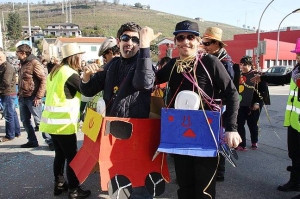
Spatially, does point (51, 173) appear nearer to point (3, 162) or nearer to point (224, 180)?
point (3, 162)

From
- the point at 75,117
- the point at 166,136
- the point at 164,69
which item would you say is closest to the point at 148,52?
the point at 164,69

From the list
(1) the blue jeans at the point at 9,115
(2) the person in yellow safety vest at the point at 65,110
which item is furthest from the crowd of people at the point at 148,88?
(1) the blue jeans at the point at 9,115

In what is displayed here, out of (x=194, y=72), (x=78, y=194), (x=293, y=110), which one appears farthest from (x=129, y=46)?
(x=293, y=110)

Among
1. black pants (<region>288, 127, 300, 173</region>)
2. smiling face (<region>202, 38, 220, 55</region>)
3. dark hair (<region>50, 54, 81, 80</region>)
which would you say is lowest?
black pants (<region>288, 127, 300, 173</region>)

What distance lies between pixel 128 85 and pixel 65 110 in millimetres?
1263

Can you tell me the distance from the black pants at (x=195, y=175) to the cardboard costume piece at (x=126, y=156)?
6.3 inches

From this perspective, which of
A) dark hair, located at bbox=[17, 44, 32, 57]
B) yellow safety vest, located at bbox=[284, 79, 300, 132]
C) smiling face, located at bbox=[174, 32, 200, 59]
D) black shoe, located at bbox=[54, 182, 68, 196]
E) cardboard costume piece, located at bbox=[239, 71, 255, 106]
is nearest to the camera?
smiling face, located at bbox=[174, 32, 200, 59]

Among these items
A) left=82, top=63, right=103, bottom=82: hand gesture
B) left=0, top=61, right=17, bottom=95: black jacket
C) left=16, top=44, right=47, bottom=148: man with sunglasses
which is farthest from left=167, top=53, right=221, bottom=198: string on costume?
left=0, top=61, right=17, bottom=95: black jacket

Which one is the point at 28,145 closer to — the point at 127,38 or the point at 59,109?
the point at 59,109

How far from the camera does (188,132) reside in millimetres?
2020

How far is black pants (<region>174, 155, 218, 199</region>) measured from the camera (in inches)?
84.0

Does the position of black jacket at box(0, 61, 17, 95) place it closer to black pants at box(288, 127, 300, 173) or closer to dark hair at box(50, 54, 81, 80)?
dark hair at box(50, 54, 81, 80)

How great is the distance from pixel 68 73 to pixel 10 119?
3411 millimetres

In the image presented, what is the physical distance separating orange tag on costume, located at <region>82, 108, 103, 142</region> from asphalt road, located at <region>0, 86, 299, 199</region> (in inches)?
56.0
